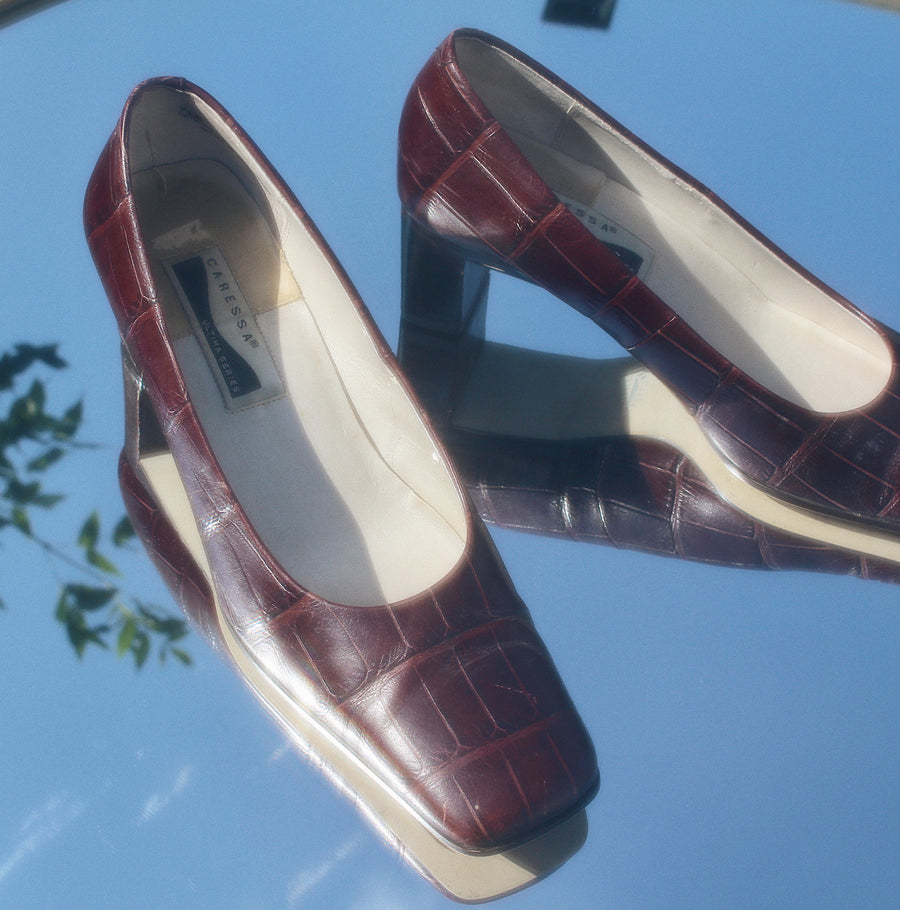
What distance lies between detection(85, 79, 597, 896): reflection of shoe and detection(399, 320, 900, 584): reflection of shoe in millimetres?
104

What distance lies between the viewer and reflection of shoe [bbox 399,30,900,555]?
3.31 feet

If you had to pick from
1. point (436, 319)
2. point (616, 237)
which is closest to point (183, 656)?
point (436, 319)

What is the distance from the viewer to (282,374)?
48.4 inches

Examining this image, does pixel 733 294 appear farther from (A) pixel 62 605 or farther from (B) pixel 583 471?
(A) pixel 62 605

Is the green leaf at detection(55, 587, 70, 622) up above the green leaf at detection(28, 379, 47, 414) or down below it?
below

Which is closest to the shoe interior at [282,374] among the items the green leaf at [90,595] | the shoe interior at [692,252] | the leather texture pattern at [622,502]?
the leather texture pattern at [622,502]

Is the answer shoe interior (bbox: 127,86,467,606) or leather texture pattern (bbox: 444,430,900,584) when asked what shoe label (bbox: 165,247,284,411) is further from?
leather texture pattern (bbox: 444,430,900,584)

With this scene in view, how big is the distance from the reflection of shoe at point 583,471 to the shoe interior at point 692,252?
158mm

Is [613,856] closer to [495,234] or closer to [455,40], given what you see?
[495,234]

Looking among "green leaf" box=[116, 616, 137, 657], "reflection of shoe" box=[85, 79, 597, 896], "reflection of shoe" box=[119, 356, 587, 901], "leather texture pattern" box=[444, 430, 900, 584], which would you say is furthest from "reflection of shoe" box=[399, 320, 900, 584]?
"green leaf" box=[116, 616, 137, 657]

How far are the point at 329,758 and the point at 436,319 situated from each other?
0.59 meters

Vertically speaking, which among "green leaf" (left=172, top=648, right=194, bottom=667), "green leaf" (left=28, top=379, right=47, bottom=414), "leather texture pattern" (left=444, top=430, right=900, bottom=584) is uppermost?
"leather texture pattern" (left=444, top=430, right=900, bottom=584)

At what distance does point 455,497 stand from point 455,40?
553 millimetres

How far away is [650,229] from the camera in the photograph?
1273 mm
